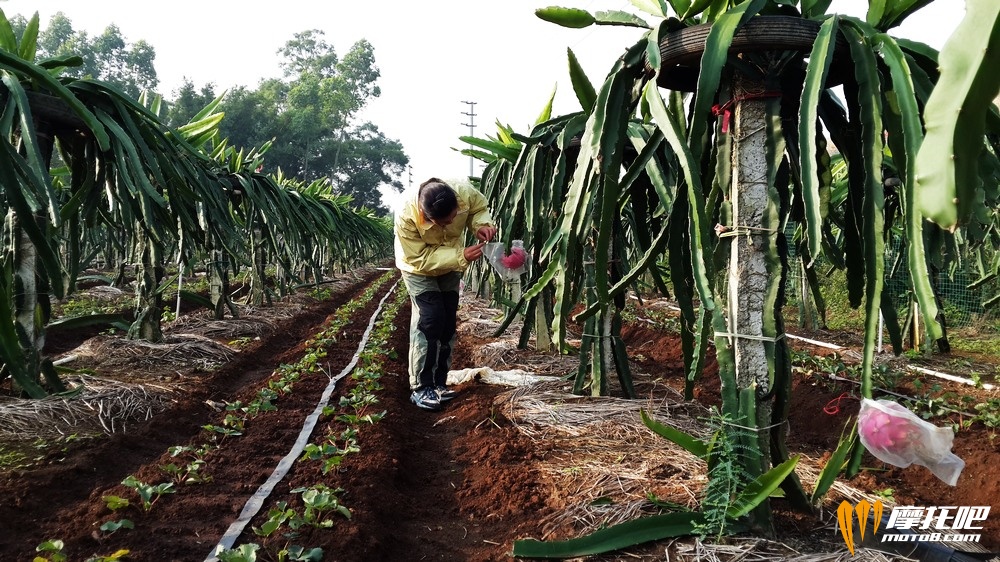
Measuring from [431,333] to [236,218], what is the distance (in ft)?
11.9

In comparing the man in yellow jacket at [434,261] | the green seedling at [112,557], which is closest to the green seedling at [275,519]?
the green seedling at [112,557]

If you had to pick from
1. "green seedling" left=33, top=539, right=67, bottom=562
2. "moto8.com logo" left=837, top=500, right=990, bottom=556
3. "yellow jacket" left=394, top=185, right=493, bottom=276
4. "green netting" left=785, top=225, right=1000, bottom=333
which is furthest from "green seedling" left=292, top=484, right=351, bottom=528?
"green netting" left=785, top=225, right=1000, bottom=333

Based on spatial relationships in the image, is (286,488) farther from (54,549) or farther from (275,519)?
(54,549)

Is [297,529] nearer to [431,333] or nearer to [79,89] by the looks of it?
[431,333]

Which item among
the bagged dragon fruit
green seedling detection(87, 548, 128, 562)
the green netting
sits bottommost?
green seedling detection(87, 548, 128, 562)

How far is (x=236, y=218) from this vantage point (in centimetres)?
662

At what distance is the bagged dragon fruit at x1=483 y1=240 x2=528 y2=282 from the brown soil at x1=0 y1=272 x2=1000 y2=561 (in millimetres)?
762

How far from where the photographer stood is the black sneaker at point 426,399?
396 centimetres

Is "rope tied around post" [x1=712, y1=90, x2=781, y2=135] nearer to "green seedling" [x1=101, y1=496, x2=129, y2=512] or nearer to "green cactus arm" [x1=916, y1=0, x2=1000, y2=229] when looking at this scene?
"green cactus arm" [x1=916, y1=0, x2=1000, y2=229]

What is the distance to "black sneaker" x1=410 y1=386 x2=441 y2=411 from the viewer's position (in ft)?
13.0

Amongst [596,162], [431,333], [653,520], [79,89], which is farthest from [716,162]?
[79,89]

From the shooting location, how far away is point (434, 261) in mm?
3846

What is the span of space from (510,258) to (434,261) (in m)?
0.60

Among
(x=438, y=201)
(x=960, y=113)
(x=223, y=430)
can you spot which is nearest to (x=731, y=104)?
(x=960, y=113)
